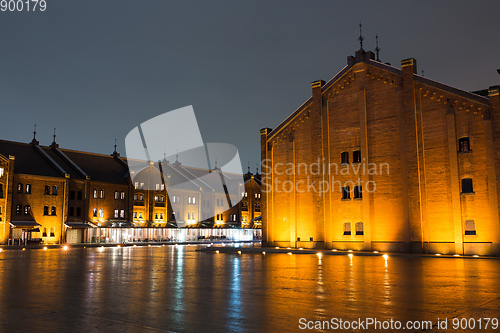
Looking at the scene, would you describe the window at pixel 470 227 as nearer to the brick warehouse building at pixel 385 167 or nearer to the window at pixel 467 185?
the brick warehouse building at pixel 385 167

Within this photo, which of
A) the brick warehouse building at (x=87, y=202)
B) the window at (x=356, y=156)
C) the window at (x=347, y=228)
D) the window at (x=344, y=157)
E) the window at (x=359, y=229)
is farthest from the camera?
the brick warehouse building at (x=87, y=202)

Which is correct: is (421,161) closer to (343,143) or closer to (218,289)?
(343,143)

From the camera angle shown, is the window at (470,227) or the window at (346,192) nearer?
the window at (470,227)

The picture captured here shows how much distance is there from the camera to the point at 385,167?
3378 centimetres

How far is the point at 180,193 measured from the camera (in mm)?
72688

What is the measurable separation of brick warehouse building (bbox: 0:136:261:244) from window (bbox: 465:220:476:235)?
4688 cm

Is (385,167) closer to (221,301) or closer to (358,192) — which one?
(358,192)

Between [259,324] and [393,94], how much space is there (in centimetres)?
3083

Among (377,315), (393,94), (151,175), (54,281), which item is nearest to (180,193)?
(151,175)

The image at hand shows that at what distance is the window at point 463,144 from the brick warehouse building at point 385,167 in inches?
2.7

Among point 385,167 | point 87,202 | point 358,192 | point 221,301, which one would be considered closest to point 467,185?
point 385,167

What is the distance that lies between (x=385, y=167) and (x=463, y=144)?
600 cm

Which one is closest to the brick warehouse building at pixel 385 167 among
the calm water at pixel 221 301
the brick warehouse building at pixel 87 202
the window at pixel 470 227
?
the window at pixel 470 227

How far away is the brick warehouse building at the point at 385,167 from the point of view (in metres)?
29.8
